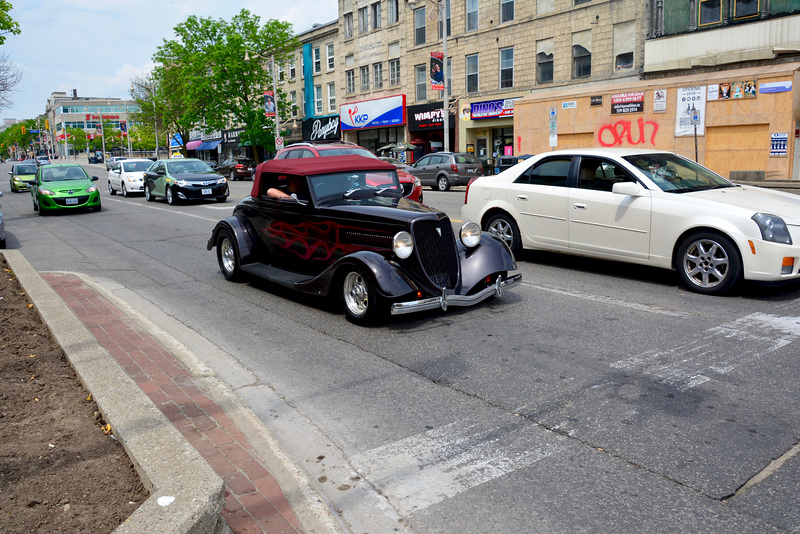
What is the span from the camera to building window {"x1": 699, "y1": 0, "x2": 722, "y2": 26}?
23812mm

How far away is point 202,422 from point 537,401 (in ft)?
7.49

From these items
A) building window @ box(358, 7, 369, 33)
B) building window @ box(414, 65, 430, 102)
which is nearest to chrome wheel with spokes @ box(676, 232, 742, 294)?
building window @ box(414, 65, 430, 102)

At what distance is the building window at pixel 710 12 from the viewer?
78.1 feet

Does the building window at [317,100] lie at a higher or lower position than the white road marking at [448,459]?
higher

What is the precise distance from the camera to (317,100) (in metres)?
49.6

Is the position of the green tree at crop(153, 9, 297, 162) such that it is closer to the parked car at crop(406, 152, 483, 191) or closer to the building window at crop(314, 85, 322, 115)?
the building window at crop(314, 85, 322, 115)

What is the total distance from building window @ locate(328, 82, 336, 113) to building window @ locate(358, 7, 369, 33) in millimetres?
5399

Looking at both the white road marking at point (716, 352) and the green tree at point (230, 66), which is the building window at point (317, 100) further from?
the white road marking at point (716, 352)

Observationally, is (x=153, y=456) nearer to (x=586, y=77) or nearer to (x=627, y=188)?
(x=627, y=188)

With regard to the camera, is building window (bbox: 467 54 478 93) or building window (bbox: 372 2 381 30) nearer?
building window (bbox: 467 54 478 93)

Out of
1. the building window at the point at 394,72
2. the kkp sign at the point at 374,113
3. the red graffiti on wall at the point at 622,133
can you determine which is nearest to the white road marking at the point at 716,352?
the red graffiti on wall at the point at 622,133

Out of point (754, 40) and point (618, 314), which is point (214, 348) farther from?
point (754, 40)

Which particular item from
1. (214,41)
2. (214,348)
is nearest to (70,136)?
(214,41)

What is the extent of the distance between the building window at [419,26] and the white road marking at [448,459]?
120ft
